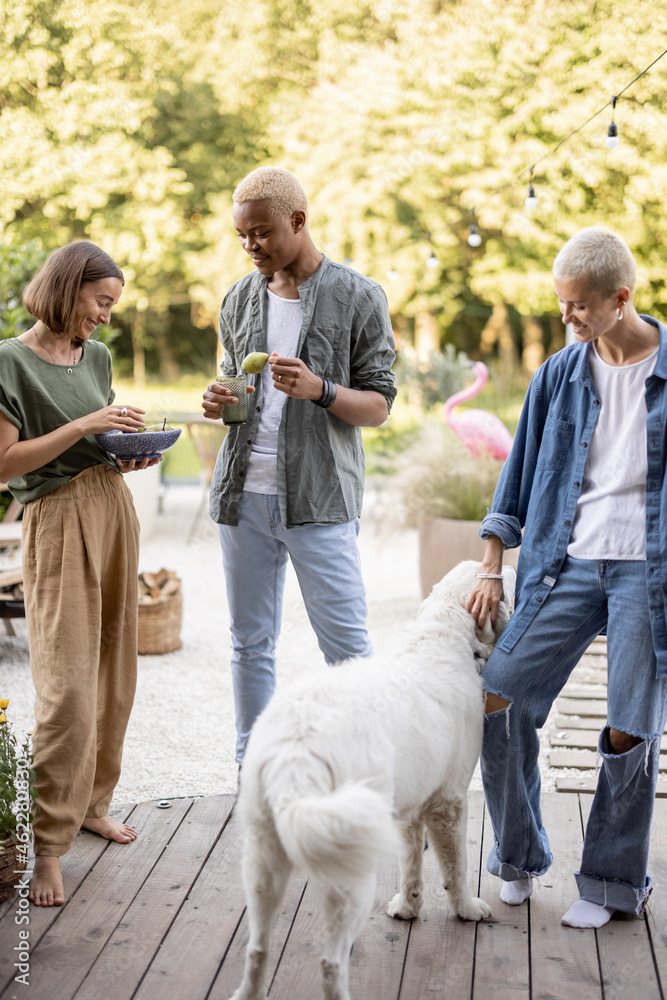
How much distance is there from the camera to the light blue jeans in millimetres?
2322

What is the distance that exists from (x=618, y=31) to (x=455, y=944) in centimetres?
892

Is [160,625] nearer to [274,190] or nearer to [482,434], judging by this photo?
[482,434]

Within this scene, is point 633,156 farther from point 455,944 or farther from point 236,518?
point 455,944

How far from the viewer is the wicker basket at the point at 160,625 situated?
167 inches

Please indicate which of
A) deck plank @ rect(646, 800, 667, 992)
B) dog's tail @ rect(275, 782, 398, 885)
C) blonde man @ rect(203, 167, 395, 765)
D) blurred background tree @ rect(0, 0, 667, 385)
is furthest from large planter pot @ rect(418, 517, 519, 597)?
blurred background tree @ rect(0, 0, 667, 385)

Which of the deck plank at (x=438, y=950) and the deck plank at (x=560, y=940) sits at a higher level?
the deck plank at (x=560, y=940)

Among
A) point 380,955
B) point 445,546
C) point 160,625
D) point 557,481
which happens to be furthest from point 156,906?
point 445,546

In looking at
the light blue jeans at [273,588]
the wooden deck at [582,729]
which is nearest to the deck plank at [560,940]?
the wooden deck at [582,729]

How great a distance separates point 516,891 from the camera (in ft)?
6.86

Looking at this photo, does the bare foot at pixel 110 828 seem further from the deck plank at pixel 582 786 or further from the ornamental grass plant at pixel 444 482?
the ornamental grass plant at pixel 444 482

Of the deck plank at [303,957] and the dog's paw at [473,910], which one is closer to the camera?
the deck plank at [303,957]

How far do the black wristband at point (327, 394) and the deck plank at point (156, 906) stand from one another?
125cm

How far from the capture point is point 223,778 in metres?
2.95

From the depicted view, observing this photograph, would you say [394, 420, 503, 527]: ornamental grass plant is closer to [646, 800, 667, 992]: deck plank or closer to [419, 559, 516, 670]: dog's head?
[646, 800, 667, 992]: deck plank
